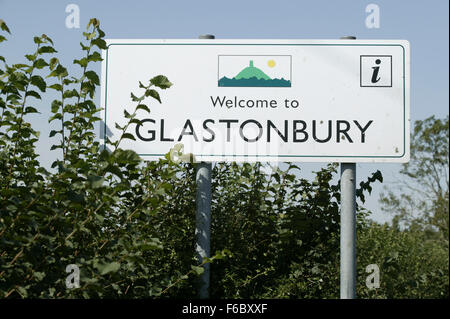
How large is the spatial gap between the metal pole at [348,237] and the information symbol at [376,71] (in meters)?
0.66

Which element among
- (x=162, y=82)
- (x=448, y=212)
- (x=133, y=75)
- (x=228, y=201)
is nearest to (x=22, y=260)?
(x=162, y=82)

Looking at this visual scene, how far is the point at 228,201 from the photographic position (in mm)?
4977

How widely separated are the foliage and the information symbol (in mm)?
920

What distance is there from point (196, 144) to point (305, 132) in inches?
32.0

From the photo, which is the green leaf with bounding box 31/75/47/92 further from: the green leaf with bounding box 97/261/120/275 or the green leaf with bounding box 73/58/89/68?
the green leaf with bounding box 97/261/120/275

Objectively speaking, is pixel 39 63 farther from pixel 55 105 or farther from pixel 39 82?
pixel 55 105

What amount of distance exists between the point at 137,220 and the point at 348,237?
1.54 m

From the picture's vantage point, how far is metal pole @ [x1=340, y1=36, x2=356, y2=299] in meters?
4.21

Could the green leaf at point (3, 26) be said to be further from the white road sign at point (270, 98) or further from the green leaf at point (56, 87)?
the white road sign at point (270, 98)

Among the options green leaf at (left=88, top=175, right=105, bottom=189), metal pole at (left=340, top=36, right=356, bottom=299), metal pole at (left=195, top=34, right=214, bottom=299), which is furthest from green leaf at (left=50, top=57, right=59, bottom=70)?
metal pole at (left=340, top=36, right=356, bottom=299)

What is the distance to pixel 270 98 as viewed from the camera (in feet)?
14.2

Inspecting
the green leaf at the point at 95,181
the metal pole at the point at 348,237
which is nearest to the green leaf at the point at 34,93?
the green leaf at the point at 95,181

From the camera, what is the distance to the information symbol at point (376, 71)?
4.33 metres
